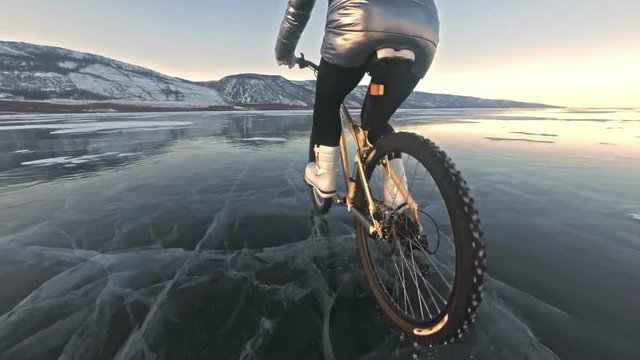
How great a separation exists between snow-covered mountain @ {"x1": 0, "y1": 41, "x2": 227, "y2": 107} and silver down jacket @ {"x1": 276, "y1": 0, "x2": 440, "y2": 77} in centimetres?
10210

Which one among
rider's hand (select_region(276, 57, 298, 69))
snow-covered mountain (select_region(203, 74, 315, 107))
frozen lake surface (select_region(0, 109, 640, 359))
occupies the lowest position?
frozen lake surface (select_region(0, 109, 640, 359))

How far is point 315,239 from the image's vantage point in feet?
10.9

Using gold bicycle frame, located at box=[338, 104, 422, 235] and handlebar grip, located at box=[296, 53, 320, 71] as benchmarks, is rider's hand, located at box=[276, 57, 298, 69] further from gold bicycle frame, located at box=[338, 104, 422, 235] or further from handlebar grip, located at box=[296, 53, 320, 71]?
gold bicycle frame, located at box=[338, 104, 422, 235]

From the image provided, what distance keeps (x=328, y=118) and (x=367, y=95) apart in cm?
39

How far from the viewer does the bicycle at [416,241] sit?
1.45 meters

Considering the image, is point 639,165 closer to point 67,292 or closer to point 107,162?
point 67,292

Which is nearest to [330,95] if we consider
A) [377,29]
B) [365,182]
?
[377,29]

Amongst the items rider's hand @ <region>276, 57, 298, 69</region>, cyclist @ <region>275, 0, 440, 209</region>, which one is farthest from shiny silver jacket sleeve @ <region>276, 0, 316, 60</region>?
rider's hand @ <region>276, 57, 298, 69</region>

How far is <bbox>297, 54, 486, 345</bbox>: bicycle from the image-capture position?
4.76ft

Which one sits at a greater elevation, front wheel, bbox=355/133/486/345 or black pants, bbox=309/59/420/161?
black pants, bbox=309/59/420/161

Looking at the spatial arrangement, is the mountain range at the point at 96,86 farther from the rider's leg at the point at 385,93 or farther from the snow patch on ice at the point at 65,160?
→ the rider's leg at the point at 385,93

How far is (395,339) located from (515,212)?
9.86 ft

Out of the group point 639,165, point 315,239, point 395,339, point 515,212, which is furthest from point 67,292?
point 639,165

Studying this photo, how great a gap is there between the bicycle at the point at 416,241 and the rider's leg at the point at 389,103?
4cm
